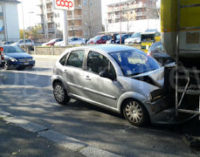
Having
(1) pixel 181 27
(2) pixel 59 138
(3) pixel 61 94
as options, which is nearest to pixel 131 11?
(3) pixel 61 94

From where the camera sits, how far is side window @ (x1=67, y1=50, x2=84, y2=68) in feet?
19.7

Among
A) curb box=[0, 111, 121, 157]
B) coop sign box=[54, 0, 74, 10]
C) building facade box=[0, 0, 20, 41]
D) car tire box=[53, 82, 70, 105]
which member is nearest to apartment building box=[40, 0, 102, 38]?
building facade box=[0, 0, 20, 41]

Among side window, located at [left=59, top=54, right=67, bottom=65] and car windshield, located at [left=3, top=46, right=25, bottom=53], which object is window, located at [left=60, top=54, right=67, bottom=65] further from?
car windshield, located at [left=3, top=46, right=25, bottom=53]

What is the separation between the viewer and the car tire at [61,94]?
6.57m

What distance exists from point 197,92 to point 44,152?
2705mm

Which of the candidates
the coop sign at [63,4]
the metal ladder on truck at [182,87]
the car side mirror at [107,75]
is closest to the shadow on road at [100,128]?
the metal ladder on truck at [182,87]

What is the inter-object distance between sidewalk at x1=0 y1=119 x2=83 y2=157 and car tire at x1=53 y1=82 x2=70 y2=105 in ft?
6.16

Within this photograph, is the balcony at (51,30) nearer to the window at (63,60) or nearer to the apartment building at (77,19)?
the apartment building at (77,19)

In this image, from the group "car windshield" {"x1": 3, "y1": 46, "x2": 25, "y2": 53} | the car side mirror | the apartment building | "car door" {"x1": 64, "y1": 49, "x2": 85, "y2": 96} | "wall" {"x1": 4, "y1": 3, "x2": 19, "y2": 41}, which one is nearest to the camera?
the car side mirror

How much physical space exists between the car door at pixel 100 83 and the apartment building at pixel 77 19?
203 feet

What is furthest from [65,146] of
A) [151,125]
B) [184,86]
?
[184,86]

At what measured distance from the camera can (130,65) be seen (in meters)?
5.38

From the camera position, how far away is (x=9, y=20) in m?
65.4

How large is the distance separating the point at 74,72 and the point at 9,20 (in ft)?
217
